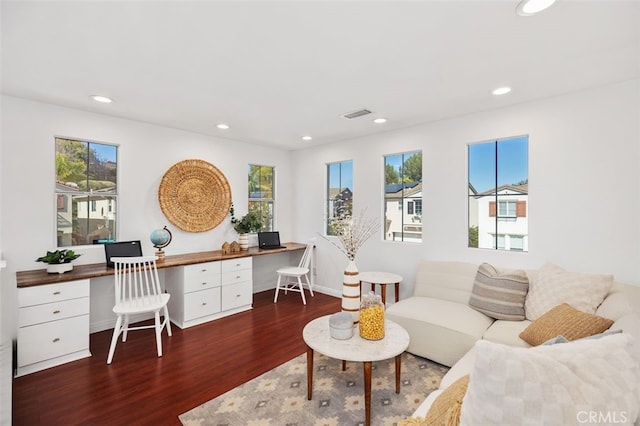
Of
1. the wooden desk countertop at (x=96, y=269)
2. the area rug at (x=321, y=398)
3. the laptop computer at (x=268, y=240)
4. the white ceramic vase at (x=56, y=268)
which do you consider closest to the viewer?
the area rug at (x=321, y=398)

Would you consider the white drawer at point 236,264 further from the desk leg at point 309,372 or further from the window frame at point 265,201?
the desk leg at point 309,372

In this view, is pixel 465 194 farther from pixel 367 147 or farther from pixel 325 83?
pixel 325 83

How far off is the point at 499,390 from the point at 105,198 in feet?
13.3

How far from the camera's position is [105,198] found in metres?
3.40

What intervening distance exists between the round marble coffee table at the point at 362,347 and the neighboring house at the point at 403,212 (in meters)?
1.80

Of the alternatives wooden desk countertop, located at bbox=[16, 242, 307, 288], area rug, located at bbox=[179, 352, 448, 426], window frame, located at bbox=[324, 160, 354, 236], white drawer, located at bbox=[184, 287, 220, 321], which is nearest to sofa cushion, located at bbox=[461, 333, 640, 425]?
area rug, located at bbox=[179, 352, 448, 426]

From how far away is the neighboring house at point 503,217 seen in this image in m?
3.00

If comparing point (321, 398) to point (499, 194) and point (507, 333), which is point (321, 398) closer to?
point (507, 333)

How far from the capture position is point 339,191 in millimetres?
4754

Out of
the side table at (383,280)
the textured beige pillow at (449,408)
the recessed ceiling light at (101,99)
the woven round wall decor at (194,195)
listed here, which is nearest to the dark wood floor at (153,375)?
the side table at (383,280)

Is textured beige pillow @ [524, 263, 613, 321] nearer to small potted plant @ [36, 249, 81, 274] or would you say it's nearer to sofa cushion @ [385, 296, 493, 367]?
sofa cushion @ [385, 296, 493, 367]

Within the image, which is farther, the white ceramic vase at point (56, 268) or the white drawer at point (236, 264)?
the white drawer at point (236, 264)

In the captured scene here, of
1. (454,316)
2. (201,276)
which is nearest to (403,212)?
(454,316)

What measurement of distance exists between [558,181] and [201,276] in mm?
3996
